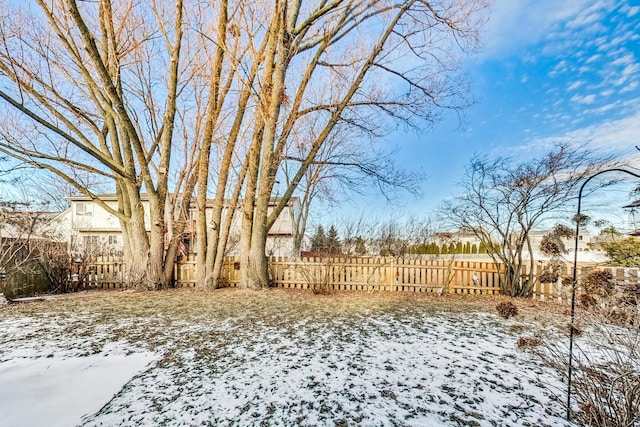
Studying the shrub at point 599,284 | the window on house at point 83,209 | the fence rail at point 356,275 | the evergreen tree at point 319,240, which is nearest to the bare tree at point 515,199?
the fence rail at point 356,275

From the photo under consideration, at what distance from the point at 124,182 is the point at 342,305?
7.00 m

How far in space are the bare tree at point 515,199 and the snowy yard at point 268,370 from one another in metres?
2.50

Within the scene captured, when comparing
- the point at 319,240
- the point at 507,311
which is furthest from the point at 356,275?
the point at 319,240

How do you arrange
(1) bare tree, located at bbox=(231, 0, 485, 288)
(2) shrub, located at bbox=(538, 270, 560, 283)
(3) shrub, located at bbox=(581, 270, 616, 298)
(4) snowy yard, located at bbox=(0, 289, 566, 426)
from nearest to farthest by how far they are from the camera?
(4) snowy yard, located at bbox=(0, 289, 566, 426) < (3) shrub, located at bbox=(581, 270, 616, 298) < (2) shrub, located at bbox=(538, 270, 560, 283) < (1) bare tree, located at bbox=(231, 0, 485, 288)

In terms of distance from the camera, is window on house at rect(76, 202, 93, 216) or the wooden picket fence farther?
window on house at rect(76, 202, 93, 216)

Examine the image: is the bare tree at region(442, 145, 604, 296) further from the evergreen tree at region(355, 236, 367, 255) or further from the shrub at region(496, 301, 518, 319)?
the evergreen tree at region(355, 236, 367, 255)

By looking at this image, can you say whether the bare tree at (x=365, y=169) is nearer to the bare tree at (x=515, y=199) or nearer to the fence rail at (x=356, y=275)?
the bare tree at (x=515, y=199)

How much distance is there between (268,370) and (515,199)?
7259 mm

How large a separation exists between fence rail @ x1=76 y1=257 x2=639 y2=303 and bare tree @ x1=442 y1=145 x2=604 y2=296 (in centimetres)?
63

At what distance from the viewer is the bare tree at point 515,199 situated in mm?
6695

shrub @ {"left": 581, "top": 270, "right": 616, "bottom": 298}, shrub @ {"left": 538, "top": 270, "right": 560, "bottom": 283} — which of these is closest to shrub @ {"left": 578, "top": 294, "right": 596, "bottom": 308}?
shrub @ {"left": 581, "top": 270, "right": 616, "bottom": 298}

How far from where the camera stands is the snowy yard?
2240 millimetres

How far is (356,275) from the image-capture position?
8469mm

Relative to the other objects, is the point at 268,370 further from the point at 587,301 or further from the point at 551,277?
the point at 551,277
